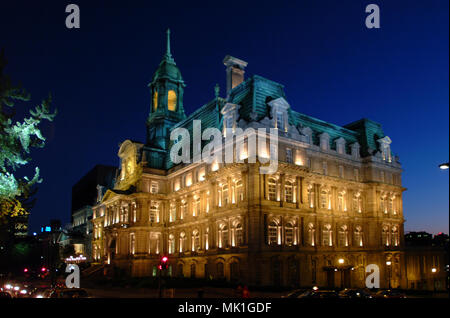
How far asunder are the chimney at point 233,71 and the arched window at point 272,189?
16.5 metres

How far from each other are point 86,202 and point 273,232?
287 ft

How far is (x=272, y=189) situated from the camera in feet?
161

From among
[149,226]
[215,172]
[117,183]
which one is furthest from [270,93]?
[117,183]

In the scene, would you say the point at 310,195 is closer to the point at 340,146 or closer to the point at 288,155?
the point at 288,155

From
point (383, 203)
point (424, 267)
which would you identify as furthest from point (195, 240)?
point (424, 267)

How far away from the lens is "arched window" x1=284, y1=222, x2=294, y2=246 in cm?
4919

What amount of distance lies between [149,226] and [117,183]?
1387 centimetres

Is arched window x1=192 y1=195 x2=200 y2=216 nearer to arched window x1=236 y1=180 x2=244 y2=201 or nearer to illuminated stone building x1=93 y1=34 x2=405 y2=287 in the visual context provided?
illuminated stone building x1=93 y1=34 x2=405 y2=287

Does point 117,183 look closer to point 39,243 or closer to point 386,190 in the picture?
point 386,190

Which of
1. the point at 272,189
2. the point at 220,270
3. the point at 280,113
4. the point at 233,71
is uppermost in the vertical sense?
the point at 233,71

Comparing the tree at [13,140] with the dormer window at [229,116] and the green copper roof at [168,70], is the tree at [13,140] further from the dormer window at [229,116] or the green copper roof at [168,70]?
the green copper roof at [168,70]

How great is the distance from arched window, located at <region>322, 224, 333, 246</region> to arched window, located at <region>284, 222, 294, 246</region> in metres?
7.40

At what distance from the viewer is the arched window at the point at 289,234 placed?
49.2 metres
